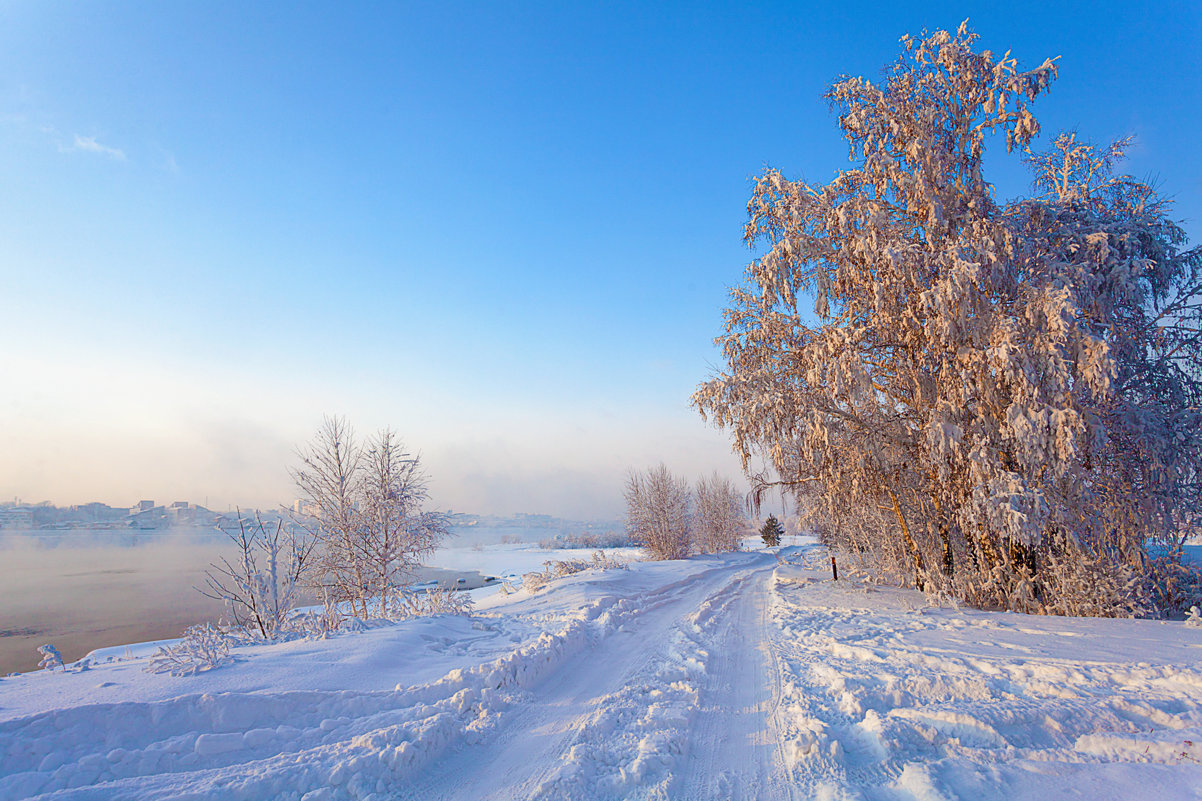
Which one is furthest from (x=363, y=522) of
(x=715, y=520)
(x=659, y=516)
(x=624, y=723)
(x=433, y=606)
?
(x=715, y=520)

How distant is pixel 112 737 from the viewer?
3.56 meters

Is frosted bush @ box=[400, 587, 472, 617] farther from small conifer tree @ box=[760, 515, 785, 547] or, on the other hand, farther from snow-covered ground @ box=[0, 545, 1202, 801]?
small conifer tree @ box=[760, 515, 785, 547]

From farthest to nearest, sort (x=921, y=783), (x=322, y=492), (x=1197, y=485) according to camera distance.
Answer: (x=322, y=492) < (x=1197, y=485) < (x=921, y=783)

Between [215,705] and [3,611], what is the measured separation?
22927 millimetres

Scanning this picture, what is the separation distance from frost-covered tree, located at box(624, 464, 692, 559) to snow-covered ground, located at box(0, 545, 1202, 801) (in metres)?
32.2

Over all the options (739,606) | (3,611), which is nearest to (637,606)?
(739,606)

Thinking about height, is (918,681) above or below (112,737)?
below

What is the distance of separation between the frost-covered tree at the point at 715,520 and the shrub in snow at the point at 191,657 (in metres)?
46.5

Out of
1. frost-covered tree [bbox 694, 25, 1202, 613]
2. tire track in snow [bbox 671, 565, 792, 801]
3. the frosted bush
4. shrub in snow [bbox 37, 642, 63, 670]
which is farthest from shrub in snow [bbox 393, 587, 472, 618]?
frost-covered tree [bbox 694, 25, 1202, 613]

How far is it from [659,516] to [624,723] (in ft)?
116

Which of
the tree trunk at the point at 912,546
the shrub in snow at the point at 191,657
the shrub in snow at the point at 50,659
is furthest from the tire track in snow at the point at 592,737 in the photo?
the tree trunk at the point at 912,546

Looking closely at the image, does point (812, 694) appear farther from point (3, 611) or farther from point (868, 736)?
point (3, 611)

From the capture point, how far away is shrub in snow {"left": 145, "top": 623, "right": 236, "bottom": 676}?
15.8 ft

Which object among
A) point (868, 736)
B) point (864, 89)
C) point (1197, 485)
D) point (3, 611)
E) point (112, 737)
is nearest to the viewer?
point (112, 737)
